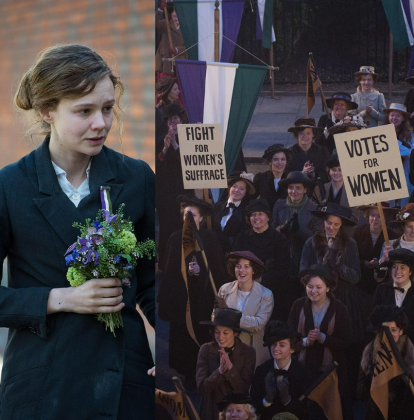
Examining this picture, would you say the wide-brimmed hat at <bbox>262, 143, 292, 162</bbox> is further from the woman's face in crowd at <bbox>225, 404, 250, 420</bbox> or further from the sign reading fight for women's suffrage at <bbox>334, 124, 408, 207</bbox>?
the woman's face in crowd at <bbox>225, 404, 250, 420</bbox>

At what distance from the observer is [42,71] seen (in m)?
2.45

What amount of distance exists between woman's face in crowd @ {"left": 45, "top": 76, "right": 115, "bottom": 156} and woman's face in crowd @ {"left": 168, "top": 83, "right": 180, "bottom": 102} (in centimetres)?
20

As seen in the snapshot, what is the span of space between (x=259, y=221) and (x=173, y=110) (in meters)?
0.42

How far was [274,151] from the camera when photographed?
91.3 inches

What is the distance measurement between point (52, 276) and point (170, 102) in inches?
25.7

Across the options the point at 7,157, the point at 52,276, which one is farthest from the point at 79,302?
the point at 7,157

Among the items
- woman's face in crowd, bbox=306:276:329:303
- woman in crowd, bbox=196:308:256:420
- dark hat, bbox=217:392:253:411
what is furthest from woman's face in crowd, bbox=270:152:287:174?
dark hat, bbox=217:392:253:411

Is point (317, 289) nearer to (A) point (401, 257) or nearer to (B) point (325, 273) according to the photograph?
(B) point (325, 273)

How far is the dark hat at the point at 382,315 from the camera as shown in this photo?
222cm

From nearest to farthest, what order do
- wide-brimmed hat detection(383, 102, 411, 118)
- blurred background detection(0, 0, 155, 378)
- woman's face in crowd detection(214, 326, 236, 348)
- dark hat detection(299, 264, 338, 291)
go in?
wide-brimmed hat detection(383, 102, 411, 118)
dark hat detection(299, 264, 338, 291)
woman's face in crowd detection(214, 326, 236, 348)
blurred background detection(0, 0, 155, 378)

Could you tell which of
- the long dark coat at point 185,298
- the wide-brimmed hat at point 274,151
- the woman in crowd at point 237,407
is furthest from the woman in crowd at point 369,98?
the woman in crowd at point 237,407

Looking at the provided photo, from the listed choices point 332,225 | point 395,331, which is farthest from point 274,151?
point 395,331

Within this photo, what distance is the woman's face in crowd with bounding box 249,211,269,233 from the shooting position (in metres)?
2.34

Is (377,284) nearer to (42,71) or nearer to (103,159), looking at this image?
(103,159)
